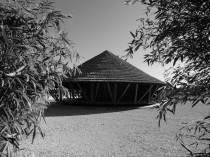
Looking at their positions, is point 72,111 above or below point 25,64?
below

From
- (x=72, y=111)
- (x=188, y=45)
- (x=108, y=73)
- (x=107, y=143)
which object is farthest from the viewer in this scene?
(x=108, y=73)

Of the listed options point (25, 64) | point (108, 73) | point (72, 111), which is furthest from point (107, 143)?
point (108, 73)

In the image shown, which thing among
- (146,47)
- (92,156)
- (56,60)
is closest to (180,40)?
(146,47)

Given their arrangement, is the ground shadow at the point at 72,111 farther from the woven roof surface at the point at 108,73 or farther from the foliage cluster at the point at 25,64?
the foliage cluster at the point at 25,64

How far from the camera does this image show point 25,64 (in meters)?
2.40

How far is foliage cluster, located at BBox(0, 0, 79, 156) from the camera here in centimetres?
237

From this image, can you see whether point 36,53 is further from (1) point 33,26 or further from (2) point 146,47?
(2) point 146,47

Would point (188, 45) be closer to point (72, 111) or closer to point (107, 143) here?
point (107, 143)

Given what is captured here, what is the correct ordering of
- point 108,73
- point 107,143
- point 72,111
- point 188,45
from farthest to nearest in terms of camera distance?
point 108,73 → point 72,111 → point 107,143 → point 188,45

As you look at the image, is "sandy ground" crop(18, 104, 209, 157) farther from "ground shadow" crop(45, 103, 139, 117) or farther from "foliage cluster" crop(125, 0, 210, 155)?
"ground shadow" crop(45, 103, 139, 117)

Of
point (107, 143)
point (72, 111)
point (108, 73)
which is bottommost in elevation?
point (72, 111)

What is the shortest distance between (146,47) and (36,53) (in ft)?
5.87

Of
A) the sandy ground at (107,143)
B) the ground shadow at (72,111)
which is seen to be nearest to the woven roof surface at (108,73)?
the ground shadow at (72,111)

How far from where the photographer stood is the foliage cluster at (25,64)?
7.79 feet
